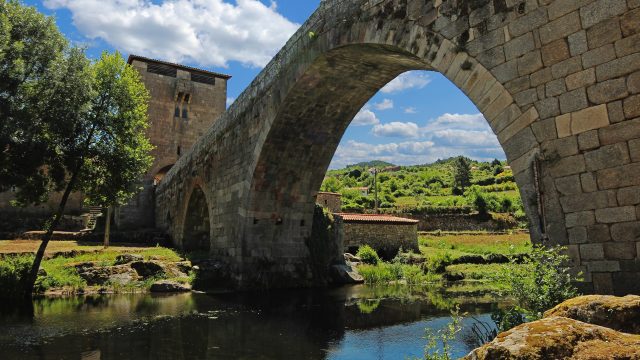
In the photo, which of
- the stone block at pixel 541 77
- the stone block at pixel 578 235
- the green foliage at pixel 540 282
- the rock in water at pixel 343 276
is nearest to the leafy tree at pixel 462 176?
the rock in water at pixel 343 276

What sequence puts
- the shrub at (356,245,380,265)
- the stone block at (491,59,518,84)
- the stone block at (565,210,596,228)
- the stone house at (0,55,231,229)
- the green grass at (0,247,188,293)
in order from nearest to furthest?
the stone block at (565,210,596,228), the stone block at (491,59,518,84), the green grass at (0,247,188,293), the shrub at (356,245,380,265), the stone house at (0,55,231,229)

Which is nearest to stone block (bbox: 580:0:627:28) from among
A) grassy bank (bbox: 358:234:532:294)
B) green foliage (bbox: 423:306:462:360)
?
green foliage (bbox: 423:306:462:360)

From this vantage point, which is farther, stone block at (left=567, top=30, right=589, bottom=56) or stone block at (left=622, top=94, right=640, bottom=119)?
stone block at (left=567, top=30, right=589, bottom=56)

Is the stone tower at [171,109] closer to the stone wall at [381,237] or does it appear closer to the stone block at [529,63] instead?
the stone wall at [381,237]

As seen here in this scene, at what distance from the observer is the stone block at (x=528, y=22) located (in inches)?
202

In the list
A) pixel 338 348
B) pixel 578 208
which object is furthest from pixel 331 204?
pixel 578 208

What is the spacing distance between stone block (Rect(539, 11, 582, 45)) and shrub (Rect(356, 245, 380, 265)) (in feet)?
47.3

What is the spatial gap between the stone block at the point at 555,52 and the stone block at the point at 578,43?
0.15 ft

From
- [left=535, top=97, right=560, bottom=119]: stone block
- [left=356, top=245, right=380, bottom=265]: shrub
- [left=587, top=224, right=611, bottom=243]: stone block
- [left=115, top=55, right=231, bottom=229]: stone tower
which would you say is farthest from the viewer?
[left=115, top=55, right=231, bottom=229]: stone tower

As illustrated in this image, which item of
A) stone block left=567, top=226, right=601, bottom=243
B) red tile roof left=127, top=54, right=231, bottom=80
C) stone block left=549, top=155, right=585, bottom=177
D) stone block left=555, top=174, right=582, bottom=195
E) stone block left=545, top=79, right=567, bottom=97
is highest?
red tile roof left=127, top=54, right=231, bottom=80

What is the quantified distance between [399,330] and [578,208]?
3912mm

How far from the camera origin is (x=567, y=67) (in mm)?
4855

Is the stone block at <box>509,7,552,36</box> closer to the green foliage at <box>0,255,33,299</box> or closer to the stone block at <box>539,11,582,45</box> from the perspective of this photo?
the stone block at <box>539,11,582,45</box>

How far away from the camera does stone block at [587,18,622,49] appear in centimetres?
450
